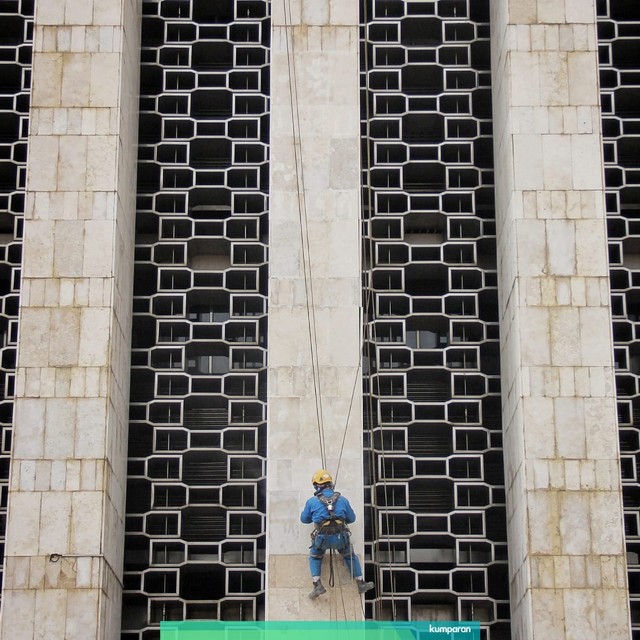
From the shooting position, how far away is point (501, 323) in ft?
133

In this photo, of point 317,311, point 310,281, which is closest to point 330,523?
point 317,311

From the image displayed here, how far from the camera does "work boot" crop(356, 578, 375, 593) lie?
37.2 meters

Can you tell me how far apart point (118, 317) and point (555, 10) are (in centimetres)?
1184

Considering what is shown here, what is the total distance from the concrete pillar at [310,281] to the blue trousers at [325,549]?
39 cm

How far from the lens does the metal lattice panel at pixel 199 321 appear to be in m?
39.3

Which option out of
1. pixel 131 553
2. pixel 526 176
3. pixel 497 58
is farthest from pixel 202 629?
pixel 497 58

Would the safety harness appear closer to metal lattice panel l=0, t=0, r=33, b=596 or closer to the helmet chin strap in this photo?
the helmet chin strap

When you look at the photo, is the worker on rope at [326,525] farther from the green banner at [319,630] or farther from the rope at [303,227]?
the rope at [303,227]

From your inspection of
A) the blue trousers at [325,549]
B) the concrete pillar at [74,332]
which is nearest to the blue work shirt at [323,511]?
the blue trousers at [325,549]

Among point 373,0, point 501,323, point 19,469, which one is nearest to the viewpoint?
point 19,469

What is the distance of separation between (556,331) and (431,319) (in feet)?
10.9

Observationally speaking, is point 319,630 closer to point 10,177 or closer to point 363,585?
point 363,585

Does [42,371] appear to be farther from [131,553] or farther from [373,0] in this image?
[373,0]

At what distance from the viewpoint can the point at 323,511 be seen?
3703 cm
